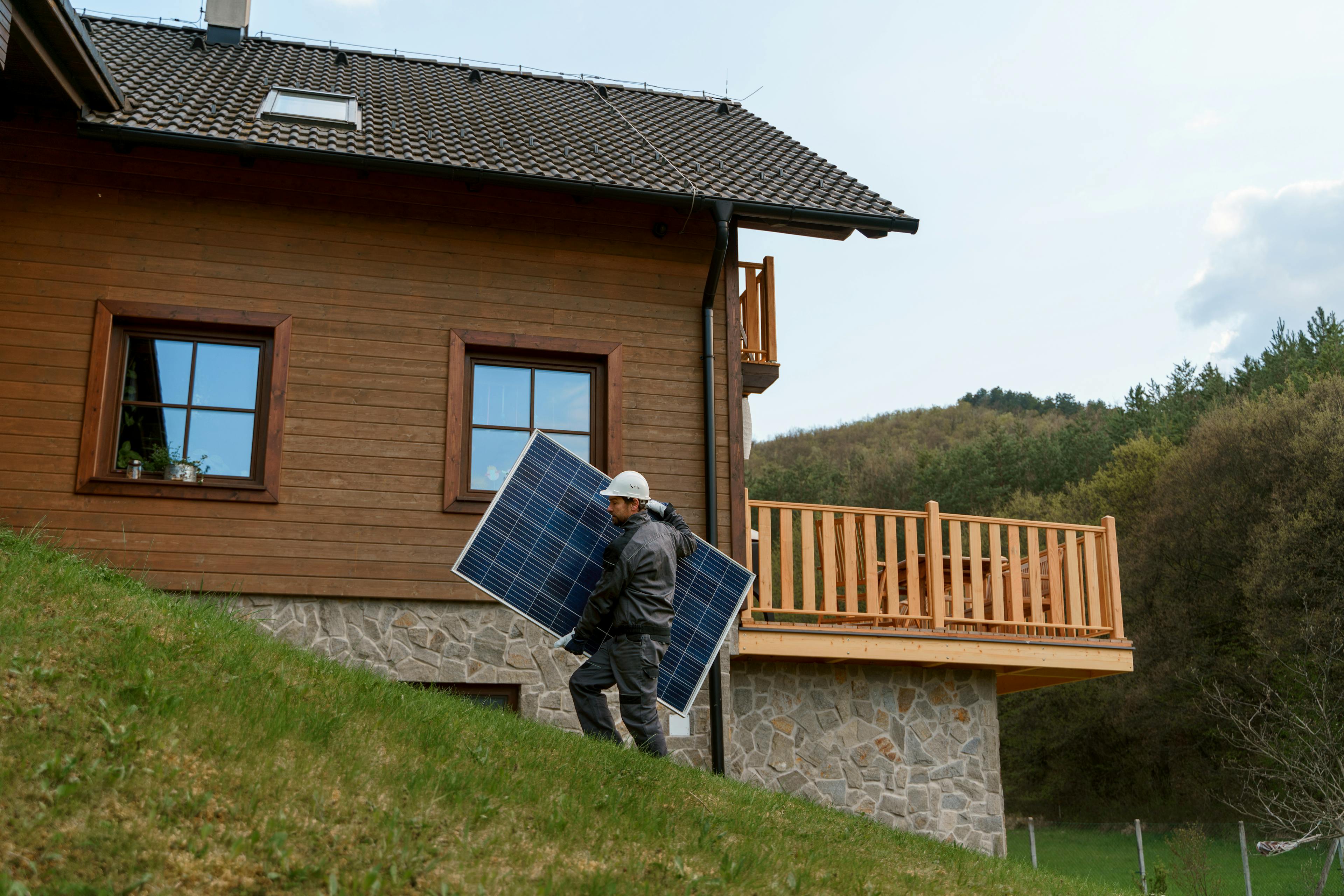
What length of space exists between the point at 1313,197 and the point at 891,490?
4489cm

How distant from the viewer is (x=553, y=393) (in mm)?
9859

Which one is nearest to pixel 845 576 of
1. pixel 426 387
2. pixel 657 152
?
pixel 426 387

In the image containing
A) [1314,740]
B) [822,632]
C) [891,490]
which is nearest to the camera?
[822,632]

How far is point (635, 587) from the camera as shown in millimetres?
6523

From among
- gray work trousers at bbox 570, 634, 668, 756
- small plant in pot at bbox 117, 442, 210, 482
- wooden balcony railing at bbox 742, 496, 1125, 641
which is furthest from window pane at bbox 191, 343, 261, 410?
wooden balcony railing at bbox 742, 496, 1125, 641

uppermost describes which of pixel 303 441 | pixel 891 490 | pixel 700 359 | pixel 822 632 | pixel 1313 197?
pixel 1313 197

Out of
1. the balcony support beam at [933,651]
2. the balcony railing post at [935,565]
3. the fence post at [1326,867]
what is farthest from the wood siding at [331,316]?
the fence post at [1326,867]

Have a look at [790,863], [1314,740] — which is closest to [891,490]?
[1314,740]

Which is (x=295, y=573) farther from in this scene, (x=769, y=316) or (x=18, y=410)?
(x=769, y=316)

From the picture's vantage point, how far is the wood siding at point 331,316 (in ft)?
28.5

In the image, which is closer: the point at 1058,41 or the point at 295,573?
the point at 295,573

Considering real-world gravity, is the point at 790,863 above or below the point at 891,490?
below

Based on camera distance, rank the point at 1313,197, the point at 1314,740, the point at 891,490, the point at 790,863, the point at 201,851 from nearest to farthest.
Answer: the point at 201,851 → the point at 790,863 → the point at 1314,740 → the point at 891,490 → the point at 1313,197

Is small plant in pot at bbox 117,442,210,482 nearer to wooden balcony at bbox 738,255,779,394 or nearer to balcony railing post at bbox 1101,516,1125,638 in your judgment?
wooden balcony at bbox 738,255,779,394
